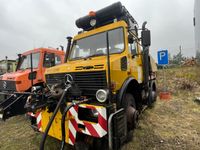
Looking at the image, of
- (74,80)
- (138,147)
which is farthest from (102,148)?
(74,80)

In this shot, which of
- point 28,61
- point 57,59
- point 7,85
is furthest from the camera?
point 57,59

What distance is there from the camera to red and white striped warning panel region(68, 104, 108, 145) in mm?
2535

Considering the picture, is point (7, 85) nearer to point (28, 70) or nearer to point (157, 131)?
point (28, 70)

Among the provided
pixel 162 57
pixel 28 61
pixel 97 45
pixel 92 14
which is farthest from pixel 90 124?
pixel 162 57

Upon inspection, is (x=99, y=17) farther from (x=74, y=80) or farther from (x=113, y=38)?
(x=74, y=80)

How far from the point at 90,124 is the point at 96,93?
0.50 meters

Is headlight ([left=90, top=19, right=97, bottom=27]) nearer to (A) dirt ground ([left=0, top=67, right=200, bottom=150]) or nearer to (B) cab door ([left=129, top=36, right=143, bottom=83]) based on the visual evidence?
(B) cab door ([left=129, top=36, right=143, bottom=83])

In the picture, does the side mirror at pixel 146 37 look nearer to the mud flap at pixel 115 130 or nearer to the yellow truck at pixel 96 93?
the yellow truck at pixel 96 93

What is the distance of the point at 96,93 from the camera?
8.87 ft

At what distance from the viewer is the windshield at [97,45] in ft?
12.0

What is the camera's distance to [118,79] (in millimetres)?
3055

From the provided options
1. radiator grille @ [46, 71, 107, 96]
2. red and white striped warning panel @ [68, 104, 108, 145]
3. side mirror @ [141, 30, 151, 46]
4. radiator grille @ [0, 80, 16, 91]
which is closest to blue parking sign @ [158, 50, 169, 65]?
side mirror @ [141, 30, 151, 46]

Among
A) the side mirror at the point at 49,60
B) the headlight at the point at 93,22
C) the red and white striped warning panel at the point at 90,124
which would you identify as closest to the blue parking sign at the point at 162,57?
the headlight at the point at 93,22

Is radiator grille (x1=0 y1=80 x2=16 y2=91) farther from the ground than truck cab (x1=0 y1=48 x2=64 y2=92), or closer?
closer
